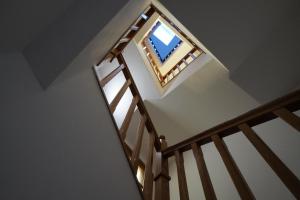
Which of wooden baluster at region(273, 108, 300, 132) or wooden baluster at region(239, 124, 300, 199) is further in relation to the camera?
wooden baluster at region(273, 108, 300, 132)

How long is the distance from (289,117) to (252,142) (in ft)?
0.72

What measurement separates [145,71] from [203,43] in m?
2.14

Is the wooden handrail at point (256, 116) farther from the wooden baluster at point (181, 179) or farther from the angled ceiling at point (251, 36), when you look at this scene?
the angled ceiling at point (251, 36)

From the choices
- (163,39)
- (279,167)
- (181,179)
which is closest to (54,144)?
(181,179)

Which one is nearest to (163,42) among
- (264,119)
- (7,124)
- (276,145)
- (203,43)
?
(203,43)

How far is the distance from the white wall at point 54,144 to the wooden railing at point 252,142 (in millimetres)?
454

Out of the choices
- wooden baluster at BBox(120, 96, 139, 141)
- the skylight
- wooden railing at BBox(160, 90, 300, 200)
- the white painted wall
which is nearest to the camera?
wooden railing at BBox(160, 90, 300, 200)

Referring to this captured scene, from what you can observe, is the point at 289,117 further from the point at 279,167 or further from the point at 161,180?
the point at 161,180

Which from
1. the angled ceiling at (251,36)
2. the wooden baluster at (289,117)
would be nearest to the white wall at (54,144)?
the wooden baluster at (289,117)

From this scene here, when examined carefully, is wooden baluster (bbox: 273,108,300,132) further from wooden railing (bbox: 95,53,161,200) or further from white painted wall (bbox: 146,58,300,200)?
white painted wall (bbox: 146,58,300,200)

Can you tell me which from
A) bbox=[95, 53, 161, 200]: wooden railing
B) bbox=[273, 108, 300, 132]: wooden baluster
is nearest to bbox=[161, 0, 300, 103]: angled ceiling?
bbox=[95, 53, 161, 200]: wooden railing

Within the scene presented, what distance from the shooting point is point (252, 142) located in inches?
47.5

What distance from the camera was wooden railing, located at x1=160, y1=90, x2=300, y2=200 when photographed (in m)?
1.01

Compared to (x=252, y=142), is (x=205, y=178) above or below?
below
